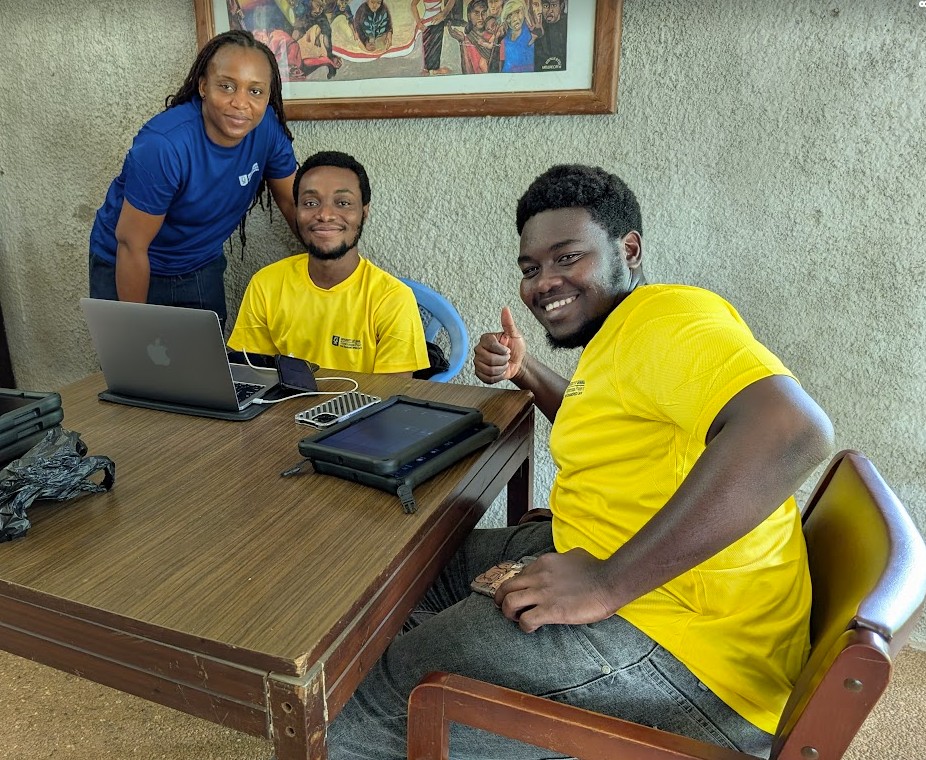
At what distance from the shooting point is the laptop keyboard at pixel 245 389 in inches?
59.7

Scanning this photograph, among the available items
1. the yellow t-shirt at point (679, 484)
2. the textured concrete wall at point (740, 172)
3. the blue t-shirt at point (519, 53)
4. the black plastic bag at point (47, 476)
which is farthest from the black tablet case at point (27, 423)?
the blue t-shirt at point (519, 53)

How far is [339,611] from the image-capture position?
82cm

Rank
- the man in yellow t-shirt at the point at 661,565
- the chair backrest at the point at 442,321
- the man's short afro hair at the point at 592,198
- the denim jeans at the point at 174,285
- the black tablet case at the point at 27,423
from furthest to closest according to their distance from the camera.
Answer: the denim jeans at the point at 174,285 < the chair backrest at the point at 442,321 < the man's short afro hair at the point at 592,198 < the black tablet case at the point at 27,423 < the man in yellow t-shirt at the point at 661,565

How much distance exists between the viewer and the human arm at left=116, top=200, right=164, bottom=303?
2061mm

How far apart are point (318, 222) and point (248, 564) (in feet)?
4.18

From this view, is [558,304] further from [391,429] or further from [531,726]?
[531,726]

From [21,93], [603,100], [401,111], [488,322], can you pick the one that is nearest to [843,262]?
[603,100]

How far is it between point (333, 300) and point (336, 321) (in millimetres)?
60

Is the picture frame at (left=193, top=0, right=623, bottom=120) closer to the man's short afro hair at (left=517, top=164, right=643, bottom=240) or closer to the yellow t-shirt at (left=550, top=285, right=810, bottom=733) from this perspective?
the man's short afro hair at (left=517, top=164, right=643, bottom=240)

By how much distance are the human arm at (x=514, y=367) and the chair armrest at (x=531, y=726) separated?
782mm

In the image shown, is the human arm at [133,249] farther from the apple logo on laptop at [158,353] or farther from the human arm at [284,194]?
the apple logo on laptop at [158,353]

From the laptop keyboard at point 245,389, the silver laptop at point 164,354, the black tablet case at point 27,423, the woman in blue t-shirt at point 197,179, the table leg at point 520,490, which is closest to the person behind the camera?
the black tablet case at point 27,423

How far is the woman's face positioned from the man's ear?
4.36ft

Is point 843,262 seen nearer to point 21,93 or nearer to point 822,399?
point 822,399
